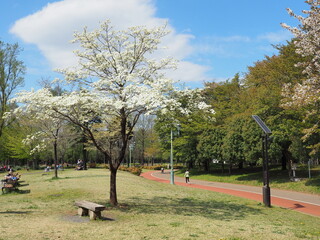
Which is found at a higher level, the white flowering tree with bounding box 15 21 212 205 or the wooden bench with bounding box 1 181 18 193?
the white flowering tree with bounding box 15 21 212 205

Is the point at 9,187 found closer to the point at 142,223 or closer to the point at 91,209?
the point at 91,209

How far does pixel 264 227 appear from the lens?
9.73 meters

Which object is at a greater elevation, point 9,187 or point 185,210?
point 9,187

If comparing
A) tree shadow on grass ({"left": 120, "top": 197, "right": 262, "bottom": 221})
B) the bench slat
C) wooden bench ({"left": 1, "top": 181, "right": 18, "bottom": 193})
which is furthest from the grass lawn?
wooden bench ({"left": 1, "top": 181, "right": 18, "bottom": 193})

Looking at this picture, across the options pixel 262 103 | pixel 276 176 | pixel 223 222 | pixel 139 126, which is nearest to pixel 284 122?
pixel 262 103

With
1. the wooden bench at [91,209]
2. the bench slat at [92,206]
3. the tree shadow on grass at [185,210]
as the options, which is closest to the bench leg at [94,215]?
the wooden bench at [91,209]

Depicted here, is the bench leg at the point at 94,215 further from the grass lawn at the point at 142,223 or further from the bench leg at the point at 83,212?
the bench leg at the point at 83,212

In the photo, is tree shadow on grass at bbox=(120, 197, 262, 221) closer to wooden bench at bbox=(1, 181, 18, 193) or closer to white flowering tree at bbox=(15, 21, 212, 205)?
white flowering tree at bbox=(15, 21, 212, 205)

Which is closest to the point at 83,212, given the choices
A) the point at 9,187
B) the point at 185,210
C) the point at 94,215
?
the point at 94,215

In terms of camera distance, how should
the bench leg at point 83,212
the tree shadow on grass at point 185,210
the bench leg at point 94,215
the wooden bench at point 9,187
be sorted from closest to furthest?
the bench leg at point 94,215
the bench leg at point 83,212
the tree shadow on grass at point 185,210
the wooden bench at point 9,187

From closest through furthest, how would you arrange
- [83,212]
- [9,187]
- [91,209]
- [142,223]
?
1. [142,223]
2. [91,209]
3. [83,212]
4. [9,187]

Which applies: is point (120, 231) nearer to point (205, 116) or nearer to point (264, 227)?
point (264, 227)

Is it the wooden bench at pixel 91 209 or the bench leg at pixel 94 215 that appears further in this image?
the bench leg at pixel 94 215

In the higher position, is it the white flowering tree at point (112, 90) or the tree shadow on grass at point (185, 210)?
the white flowering tree at point (112, 90)
